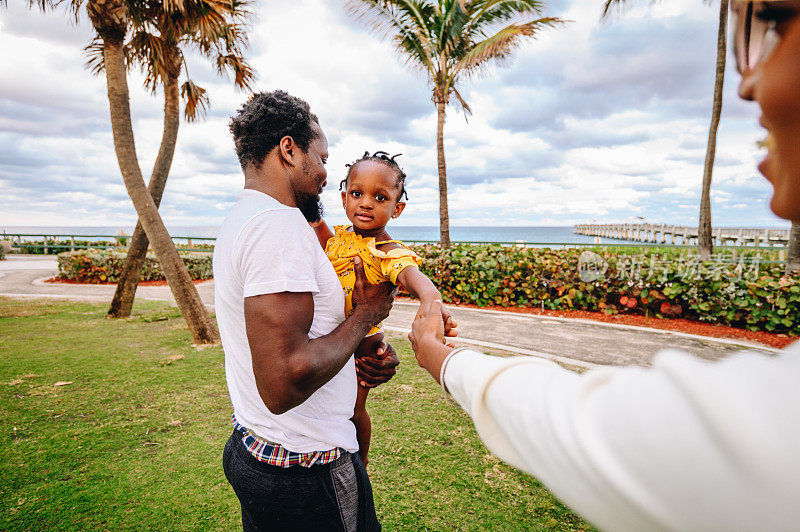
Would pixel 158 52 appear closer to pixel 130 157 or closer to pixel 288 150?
pixel 130 157

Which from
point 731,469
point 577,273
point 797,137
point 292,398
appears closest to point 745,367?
point 731,469

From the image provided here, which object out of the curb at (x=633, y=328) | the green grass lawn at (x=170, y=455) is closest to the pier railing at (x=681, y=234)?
the curb at (x=633, y=328)

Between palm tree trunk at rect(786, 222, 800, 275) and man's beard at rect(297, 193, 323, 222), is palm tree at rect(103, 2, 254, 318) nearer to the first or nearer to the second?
man's beard at rect(297, 193, 323, 222)

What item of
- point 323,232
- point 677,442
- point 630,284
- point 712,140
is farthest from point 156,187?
point 712,140

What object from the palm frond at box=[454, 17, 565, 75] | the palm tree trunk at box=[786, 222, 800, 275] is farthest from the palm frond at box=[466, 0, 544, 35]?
the palm tree trunk at box=[786, 222, 800, 275]

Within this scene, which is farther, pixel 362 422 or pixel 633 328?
pixel 633 328

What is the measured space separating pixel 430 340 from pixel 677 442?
0.82 meters

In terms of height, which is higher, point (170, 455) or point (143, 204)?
point (143, 204)

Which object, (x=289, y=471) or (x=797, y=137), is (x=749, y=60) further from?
(x=289, y=471)

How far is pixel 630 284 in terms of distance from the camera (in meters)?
8.52

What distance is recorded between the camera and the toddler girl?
227 centimetres

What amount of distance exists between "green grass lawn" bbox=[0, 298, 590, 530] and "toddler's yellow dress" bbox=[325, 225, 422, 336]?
5.39 ft

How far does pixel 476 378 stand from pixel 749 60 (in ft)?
2.53

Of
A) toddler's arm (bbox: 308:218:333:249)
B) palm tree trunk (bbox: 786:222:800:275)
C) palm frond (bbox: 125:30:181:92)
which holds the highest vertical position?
palm frond (bbox: 125:30:181:92)
